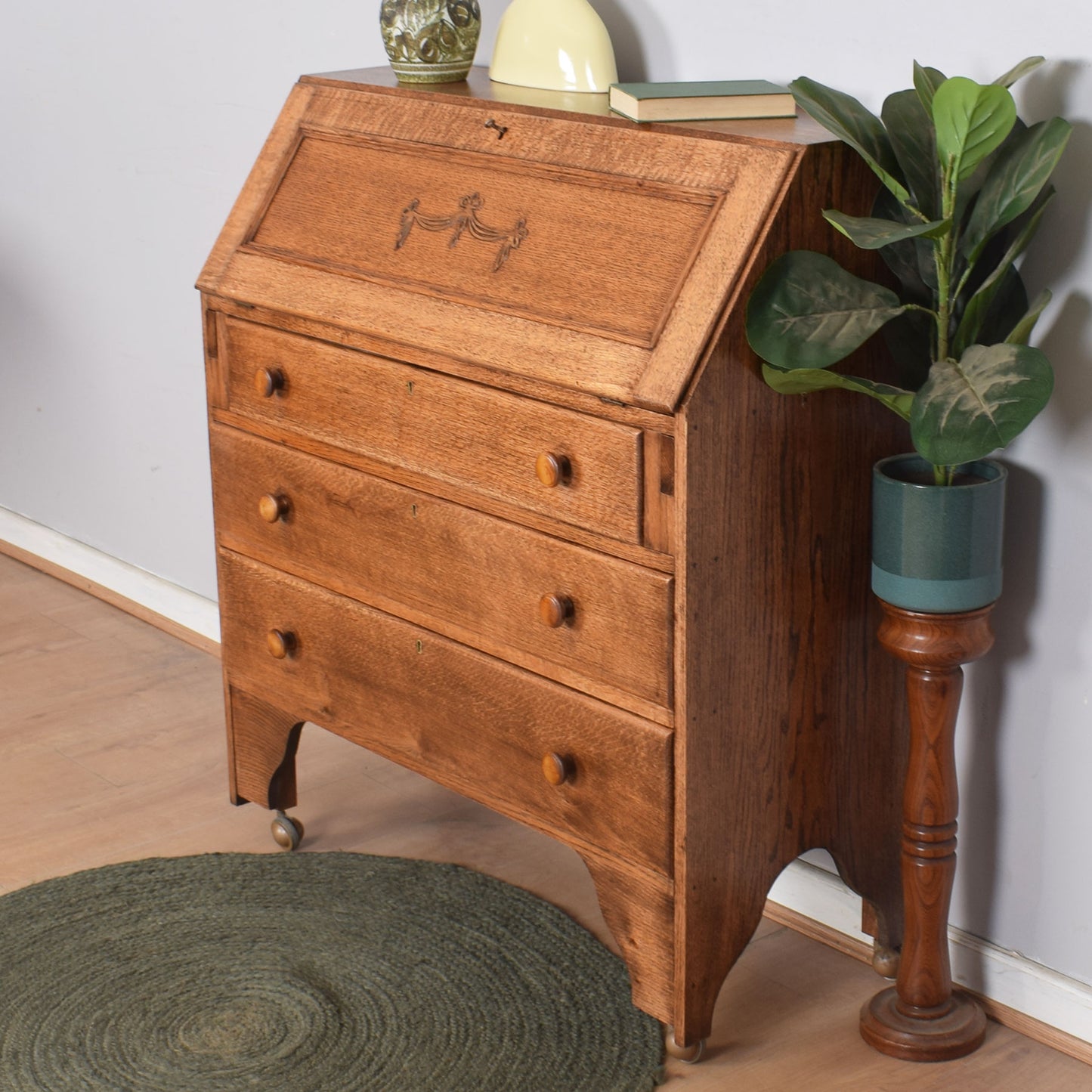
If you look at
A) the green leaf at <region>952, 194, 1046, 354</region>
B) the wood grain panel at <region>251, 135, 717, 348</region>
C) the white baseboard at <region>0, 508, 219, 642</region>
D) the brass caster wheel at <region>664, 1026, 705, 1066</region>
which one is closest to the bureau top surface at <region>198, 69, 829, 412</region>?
the wood grain panel at <region>251, 135, 717, 348</region>

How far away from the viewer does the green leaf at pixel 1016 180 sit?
160 cm

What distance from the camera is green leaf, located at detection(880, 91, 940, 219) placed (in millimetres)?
1680

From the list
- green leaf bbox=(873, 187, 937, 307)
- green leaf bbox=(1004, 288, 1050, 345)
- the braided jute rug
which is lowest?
the braided jute rug

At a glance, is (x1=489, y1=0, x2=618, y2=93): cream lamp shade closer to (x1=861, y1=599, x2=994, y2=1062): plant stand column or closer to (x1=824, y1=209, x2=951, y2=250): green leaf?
(x1=824, y1=209, x2=951, y2=250): green leaf

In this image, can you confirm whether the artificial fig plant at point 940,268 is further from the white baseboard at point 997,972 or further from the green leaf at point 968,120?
the white baseboard at point 997,972

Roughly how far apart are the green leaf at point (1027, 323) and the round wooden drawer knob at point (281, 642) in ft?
3.66

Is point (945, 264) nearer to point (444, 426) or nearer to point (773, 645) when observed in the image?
point (773, 645)

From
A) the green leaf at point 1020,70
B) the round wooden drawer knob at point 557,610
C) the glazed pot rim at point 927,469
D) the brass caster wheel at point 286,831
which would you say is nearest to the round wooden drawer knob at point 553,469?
the round wooden drawer knob at point 557,610

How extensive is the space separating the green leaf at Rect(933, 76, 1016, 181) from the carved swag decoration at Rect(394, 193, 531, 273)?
52 cm

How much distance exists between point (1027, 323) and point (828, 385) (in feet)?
0.77

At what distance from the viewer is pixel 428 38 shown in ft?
6.97

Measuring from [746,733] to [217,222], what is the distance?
1643 millimetres

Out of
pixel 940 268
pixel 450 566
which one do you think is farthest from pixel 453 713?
pixel 940 268

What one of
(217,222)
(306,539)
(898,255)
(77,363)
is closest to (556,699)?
(306,539)
